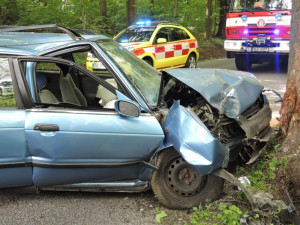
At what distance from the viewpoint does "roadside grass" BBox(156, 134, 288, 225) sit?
285 centimetres

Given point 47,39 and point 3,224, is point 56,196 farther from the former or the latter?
point 47,39

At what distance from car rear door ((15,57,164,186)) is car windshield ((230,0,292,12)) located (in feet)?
26.4

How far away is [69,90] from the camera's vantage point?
3734 mm

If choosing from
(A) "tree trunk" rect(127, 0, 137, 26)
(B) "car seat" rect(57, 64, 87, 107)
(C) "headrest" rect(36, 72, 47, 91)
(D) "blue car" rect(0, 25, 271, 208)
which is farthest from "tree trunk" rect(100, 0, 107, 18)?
(D) "blue car" rect(0, 25, 271, 208)

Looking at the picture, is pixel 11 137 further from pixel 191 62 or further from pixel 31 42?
pixel 191 62

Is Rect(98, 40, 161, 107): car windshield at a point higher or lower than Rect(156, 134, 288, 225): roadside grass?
higher

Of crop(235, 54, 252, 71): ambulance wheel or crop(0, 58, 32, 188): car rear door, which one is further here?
crop(235, 54, 252, 71): ambulance wheel

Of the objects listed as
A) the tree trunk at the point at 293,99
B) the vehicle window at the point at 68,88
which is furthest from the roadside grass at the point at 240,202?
the vehicle window at the point at 68,88

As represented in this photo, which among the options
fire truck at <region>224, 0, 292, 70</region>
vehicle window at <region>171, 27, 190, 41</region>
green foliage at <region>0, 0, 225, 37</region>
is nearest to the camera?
fire truck at <region>224, 0, 292, 70</region>

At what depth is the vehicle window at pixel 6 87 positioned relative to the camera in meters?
3.06

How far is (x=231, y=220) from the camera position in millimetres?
2807

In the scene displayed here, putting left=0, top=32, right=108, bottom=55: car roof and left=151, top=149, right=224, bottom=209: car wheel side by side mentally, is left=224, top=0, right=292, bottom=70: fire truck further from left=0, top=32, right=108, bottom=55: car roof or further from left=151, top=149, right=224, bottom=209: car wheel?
left=151, top=149, right=224, bottom=209: car wheel

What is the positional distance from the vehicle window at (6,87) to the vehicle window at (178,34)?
8.20 m

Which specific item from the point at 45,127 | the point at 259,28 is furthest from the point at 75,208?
the point at 259,28
